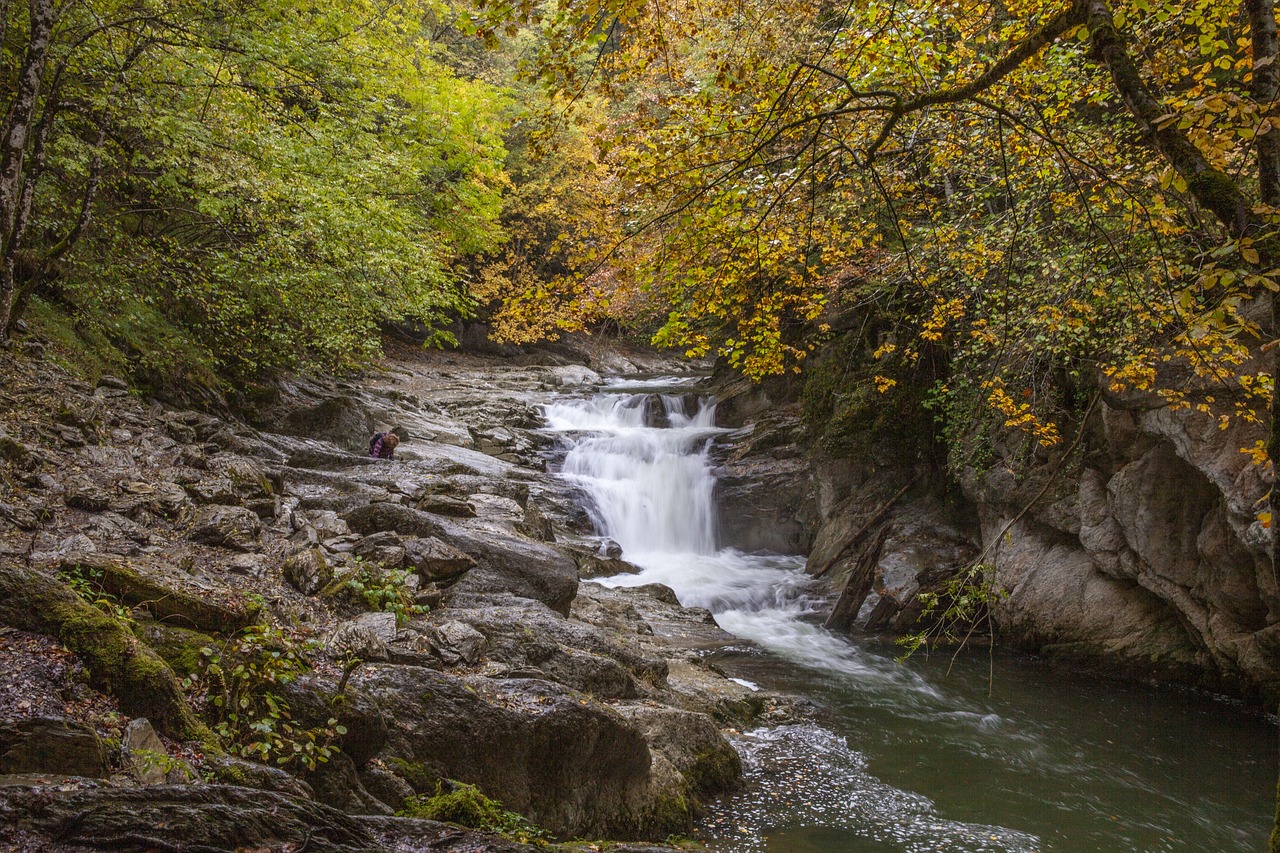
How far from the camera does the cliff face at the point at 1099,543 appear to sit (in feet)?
29.1

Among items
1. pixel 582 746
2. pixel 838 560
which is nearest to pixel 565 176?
pixel 838 560

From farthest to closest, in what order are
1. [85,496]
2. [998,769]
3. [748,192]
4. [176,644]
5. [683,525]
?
[683,525] → [998,769] → [85,496] → [748,192] → [176,644]

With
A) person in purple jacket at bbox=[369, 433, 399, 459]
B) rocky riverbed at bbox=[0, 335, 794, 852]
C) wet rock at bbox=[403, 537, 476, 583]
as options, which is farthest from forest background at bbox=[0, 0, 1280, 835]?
wet rock at bbox=[403, 537, 476, 583]

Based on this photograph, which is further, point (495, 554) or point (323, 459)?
point (323, 459)

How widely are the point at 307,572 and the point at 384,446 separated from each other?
6781mm

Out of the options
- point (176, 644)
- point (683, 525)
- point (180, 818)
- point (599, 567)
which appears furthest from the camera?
point (683, 525)

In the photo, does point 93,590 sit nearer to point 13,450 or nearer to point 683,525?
point 13,450

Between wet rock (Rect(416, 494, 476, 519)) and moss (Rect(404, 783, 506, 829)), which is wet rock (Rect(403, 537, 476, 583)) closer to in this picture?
wet rock (Rect(416, 494, 476, 519))

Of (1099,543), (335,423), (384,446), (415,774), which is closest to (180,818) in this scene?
(415,774)

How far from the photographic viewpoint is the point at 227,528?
6.69 metres

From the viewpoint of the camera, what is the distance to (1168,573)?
983 centimetres

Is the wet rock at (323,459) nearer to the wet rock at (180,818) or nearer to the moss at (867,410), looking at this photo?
the wet rock at (180,818)

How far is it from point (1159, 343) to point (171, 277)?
12035mm

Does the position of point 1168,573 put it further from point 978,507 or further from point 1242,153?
point 1242,153
